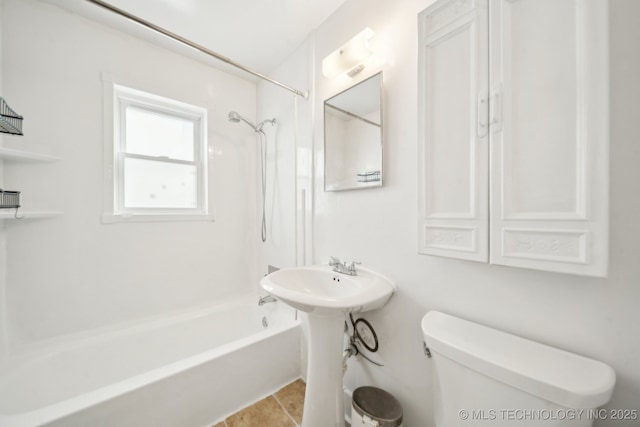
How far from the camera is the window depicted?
1.75 meters

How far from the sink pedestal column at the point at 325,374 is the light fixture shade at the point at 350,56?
4.56ft

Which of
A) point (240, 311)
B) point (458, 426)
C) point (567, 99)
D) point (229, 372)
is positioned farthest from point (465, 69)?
point (240, 311)

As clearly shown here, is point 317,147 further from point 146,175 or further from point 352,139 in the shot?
point 146,175

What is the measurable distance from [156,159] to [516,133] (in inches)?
92.9

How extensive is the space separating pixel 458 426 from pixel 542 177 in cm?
82

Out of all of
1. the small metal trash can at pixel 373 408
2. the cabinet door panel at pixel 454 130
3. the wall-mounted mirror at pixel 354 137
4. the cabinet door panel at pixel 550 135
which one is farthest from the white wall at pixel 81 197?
the cabinet door panel at pixel 550 135

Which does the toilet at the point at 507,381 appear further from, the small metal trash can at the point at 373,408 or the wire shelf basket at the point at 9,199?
the wire shelf basket at the point at 9,199

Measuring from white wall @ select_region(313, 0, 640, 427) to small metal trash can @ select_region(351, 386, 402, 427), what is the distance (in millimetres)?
56

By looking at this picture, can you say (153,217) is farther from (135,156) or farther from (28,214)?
(28,214)

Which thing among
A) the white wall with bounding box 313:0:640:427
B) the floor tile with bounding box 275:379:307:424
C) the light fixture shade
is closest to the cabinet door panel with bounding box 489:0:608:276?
the white wall with bounding box 313:0:640:427

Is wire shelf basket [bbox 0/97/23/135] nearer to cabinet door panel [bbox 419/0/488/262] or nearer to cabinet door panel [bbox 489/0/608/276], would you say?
cabinet door panel [bbox 419/0/488/262]

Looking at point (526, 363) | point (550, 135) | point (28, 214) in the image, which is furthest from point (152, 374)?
point (550, 135)

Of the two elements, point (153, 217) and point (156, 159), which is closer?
point (153, 217)

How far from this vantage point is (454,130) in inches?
32.4
